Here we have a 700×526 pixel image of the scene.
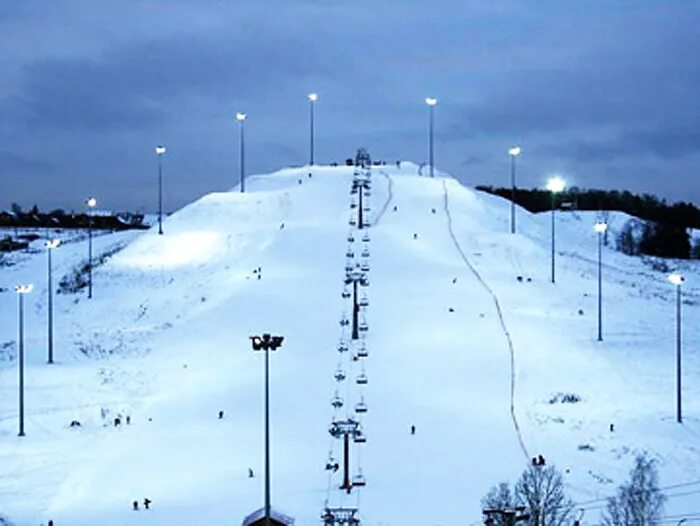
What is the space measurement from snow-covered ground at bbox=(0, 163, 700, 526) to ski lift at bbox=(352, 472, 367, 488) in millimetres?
583

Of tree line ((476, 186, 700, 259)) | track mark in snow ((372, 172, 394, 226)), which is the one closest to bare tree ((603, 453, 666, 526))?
track mark in snow ((372, 172, 394, 226))

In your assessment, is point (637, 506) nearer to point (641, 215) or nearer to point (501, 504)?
point (501, 504)

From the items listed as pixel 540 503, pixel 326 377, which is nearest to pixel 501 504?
pixel 540 503

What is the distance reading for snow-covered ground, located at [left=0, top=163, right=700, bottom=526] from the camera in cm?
2845

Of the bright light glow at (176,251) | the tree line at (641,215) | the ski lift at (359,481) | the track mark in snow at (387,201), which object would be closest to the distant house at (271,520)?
the ski lift at (359,481)

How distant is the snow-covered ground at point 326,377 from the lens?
93.4 feet

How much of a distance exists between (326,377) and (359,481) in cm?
1176

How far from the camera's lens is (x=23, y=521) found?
25.7 meters

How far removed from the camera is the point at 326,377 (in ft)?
131

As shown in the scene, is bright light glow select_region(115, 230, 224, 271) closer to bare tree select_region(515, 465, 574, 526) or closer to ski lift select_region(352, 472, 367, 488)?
ski lift select_region(352, 472, 367, 488)

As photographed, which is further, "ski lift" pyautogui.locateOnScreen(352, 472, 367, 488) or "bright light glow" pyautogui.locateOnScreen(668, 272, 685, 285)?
"bright light glow" pyautogui.locateOnScreen(668, 272, 685, 285)

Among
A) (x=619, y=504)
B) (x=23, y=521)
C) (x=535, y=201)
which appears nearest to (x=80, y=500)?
(x=23, y=521)

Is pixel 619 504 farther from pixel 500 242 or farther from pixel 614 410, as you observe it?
pixel 500 242

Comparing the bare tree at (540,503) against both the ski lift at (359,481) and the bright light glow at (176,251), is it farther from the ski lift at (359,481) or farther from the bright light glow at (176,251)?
the bright light glow at (176,251)
